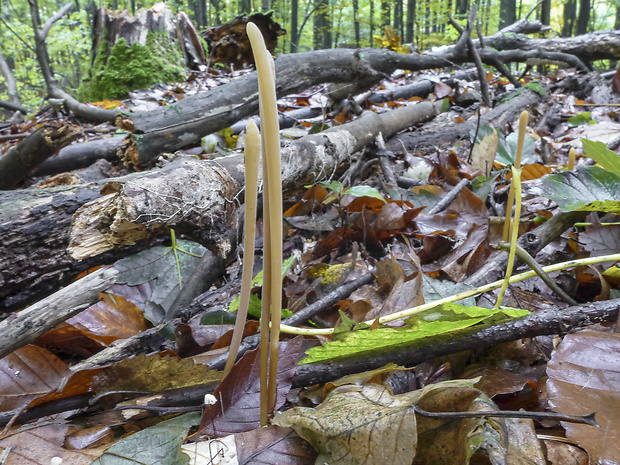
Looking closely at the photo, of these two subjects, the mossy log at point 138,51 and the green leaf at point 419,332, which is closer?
the green leaf at point 419,332

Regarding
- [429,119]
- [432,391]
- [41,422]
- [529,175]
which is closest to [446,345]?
[432,391]

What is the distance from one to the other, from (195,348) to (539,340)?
2.91 ft

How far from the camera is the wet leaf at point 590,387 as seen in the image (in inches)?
25.8

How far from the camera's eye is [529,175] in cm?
203

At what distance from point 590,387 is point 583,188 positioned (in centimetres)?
67

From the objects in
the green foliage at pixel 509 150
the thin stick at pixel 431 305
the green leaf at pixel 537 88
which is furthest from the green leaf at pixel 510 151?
the green leaf at pixel 537 88

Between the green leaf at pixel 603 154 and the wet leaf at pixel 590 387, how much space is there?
0.56 metres

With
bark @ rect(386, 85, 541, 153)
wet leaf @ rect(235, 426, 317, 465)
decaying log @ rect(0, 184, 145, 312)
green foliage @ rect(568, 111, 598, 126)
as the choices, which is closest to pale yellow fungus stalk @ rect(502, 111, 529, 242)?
wet leaf @ rect(235, 426, 317, 465)

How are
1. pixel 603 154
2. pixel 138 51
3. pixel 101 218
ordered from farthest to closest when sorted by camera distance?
pixel 138 51, pixel 101 218, pixel 603 154

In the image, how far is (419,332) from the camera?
0.77 meters

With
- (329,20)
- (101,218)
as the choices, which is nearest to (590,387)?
(101,218)

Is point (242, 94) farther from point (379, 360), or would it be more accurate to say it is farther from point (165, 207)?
point (379, 360)

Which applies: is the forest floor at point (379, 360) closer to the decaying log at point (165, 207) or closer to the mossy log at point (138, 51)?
the decaying log at point (165, 207)

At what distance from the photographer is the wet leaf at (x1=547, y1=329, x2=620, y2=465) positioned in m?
0.65
